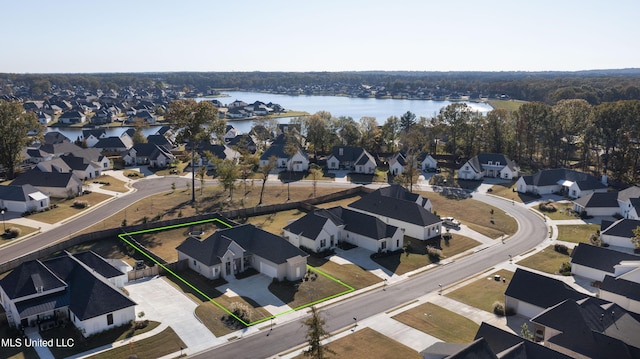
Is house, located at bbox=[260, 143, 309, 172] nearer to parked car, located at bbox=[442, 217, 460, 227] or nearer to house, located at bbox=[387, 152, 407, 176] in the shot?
house, located at bbox=[387, 152, 407, 176]

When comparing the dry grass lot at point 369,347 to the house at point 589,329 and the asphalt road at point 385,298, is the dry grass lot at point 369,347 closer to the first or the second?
the asphalt road at point 385,298

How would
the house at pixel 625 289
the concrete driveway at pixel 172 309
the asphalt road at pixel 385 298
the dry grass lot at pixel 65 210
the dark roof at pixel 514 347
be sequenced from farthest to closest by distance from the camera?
the dry grass lot at pixel 65 210
the house at pixel 625 289
the concrete driveway at pixel 172 309
the asphalt road at pixel 385 298
the dark roof at pixel 514 347

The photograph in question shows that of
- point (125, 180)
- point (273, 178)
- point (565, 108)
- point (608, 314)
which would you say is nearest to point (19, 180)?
point (125, 180)

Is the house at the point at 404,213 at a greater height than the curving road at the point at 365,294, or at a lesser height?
greater

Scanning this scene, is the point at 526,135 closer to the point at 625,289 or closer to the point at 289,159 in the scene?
the point at 289,159

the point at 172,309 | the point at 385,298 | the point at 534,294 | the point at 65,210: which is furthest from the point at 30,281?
the point at 534,294

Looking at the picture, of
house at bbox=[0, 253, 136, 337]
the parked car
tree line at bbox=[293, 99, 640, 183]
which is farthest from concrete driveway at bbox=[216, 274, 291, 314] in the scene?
tree line at bbox=[293, 99, 640, 183]

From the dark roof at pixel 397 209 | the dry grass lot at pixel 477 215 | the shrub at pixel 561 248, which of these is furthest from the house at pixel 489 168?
the shrub at pixel 561 248
